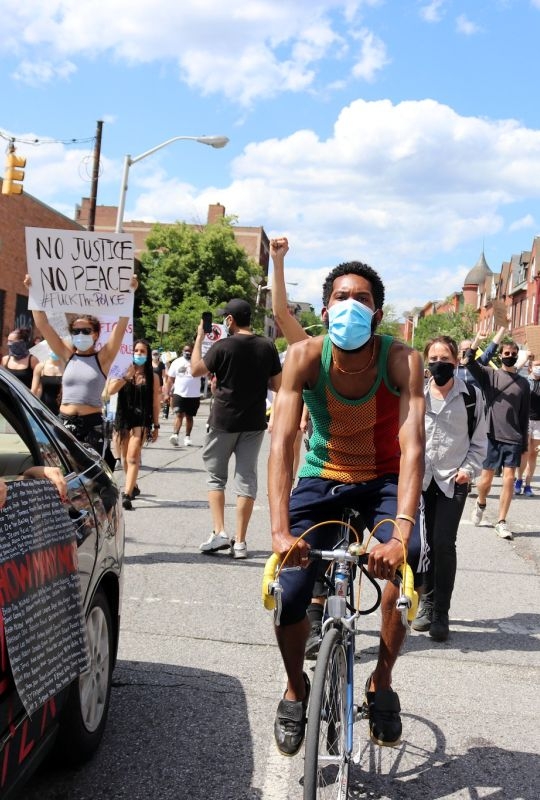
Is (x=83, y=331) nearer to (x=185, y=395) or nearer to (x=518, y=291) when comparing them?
(x=185, y=395)

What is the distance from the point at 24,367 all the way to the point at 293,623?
28.5 feet

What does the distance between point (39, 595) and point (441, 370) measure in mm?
3790

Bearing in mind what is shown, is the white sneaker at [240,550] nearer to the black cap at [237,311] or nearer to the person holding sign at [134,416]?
the black cap at [237,311]

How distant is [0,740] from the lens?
2.40m

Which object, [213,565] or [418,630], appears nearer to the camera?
[418,630]

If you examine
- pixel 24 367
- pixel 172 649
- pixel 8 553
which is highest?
pixel 24 367

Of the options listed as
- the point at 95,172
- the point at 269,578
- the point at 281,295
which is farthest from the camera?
the point at 95,172

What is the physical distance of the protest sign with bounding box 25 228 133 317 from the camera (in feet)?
30.9

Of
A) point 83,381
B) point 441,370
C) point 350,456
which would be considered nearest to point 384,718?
point 350,456

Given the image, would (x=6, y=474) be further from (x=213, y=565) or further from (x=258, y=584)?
(x=213, y=565)

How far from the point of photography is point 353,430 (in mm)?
3611

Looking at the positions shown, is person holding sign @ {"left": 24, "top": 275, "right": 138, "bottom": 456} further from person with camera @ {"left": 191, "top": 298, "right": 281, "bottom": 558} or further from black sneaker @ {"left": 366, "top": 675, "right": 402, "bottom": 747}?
black sneaker @ {"left": 366, "top": 675, "right": 402, "bottom": 747}

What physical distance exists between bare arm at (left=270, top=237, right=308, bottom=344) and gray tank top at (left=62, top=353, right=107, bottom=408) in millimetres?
2497

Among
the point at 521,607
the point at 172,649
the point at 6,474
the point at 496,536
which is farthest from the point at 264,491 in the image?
the point at 6,474
